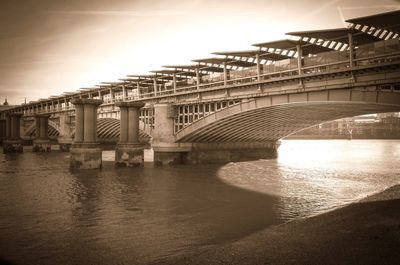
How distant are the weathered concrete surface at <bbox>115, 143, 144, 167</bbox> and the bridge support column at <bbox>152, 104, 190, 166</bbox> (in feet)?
8.53

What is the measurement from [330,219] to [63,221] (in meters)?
9.78

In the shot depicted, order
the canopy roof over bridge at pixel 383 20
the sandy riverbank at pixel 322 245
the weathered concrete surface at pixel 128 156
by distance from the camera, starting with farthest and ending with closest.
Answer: the weathered concrete surface at pixel 128 156 < the canopy roof over bridge at pixel 383 20 < the sandy riverbank at pixel 322 245

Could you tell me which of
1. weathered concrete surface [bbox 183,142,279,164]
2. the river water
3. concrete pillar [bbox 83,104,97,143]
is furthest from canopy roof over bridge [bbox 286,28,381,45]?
concrete pillar [bbox 83,104,97,143]

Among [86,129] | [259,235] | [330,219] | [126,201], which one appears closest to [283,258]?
[259,235]

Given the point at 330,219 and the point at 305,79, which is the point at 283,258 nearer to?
the point at 330,219

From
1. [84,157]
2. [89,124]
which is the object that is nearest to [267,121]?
[89,124]

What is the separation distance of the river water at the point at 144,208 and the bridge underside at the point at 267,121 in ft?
17.5

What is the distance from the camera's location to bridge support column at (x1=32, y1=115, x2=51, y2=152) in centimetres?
5875

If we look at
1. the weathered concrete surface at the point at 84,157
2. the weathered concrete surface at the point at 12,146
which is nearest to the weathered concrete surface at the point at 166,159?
the weathered concrete surface at the point at 84,157

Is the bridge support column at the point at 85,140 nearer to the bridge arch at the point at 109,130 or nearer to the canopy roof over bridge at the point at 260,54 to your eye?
the canopy roof over bridge at the point at 260,54

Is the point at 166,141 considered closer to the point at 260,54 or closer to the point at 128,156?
the point at 128,156

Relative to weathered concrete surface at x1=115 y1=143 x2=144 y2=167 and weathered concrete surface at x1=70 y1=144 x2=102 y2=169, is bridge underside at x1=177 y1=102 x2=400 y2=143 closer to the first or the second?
weathered concrete surface at x1=115 y1=143 x2=144 y2=167

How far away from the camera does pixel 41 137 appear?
2371 inches

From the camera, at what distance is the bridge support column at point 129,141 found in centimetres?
3362
